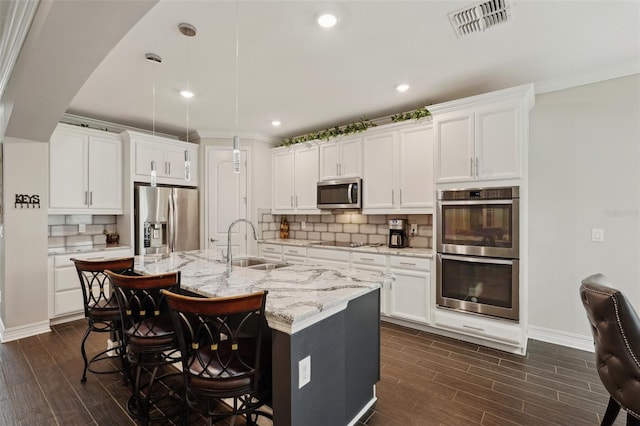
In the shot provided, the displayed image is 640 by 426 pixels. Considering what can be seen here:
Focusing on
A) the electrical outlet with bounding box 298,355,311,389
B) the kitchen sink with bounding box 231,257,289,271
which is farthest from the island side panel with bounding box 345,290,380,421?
the kitchen sink with bounding box 231,257,289,271

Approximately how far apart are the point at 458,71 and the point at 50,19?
9.95ft

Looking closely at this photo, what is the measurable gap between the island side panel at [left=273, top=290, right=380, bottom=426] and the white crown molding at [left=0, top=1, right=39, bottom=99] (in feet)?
7.83

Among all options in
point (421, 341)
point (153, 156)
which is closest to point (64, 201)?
point (153, 156)

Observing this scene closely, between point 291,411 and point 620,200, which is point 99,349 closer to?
point 291,411

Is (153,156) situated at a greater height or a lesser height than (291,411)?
greater

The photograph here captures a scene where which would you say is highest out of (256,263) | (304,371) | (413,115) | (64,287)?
(413,115)

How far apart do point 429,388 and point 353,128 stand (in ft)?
10.4

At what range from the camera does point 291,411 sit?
1.41 meters

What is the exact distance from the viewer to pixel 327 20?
2104 millimetres

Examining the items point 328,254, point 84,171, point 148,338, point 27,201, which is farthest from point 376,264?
point 27,201

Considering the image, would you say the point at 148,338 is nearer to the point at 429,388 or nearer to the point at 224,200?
the point at 429,388

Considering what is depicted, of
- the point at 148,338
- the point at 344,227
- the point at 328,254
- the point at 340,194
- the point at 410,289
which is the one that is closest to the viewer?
the point at 148,338

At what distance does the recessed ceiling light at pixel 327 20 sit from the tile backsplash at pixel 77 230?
13.6ft

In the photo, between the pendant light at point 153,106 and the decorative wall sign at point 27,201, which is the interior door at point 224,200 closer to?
the pendant light at point 153,106
